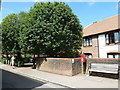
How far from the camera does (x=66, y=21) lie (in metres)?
12.1

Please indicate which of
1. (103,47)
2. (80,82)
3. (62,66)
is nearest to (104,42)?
(103,47)

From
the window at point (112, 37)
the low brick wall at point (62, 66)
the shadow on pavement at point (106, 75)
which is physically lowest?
the shadow on pavement at point (106, 75)

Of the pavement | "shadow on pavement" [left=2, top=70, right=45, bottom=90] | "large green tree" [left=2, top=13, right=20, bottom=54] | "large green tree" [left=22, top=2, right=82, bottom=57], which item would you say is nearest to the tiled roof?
"large green tree" [left=22, top=2, right=82, bottom=57]

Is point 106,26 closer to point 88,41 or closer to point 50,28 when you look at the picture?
point 88,41

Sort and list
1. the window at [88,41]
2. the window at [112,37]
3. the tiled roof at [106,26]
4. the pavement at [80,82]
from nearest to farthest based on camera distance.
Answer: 1. the pavement at [80,82]
2. the window at [112,37]
3. the tiled roof at [106,26]
4. the window at [88,41]

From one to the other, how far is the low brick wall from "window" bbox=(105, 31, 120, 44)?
7552 mm

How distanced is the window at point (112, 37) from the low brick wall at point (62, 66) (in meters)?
7.55

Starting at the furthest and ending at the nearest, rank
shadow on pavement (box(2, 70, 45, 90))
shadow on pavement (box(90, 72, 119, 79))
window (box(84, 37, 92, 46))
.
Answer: window (box(84, 37, 92, 46)) < shadow on pavement (box(90, 72, 119, 79)) < shadow on pavement (box(2, 70, 45, 90))

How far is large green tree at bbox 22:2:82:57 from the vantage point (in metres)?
11.1

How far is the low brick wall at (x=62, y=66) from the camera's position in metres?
9.70

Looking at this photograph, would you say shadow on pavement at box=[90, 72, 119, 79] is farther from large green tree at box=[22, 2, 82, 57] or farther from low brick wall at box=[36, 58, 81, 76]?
large green tree at box=[22, 2, 82, 57]

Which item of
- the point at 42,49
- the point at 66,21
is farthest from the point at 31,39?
the point at 66,21

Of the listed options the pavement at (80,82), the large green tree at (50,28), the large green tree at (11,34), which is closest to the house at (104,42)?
the large green tree at (50,28)

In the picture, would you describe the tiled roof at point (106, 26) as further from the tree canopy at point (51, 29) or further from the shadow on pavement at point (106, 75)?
the shadow on pavement at point (106, 75)
